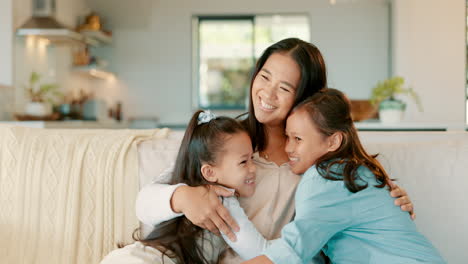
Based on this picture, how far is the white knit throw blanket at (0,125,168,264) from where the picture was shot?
1.62 meters

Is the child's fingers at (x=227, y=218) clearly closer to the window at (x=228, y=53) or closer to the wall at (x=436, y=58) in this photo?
the wall at (x=436, y=58)

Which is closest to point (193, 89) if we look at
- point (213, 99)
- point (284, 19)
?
point (213, 99)

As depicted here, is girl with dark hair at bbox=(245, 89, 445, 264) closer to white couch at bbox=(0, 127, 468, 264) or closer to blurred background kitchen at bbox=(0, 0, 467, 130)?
white couch at bbox=(0, 127, 468, 264)

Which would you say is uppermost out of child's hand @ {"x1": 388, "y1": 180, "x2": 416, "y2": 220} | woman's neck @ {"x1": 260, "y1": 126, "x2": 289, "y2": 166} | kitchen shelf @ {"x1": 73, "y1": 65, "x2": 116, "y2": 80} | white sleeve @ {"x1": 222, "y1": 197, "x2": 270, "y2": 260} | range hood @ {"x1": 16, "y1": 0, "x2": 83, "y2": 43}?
range hood @ {"x1": 16, "y1": 0, "x2": 83, "y2": 43}

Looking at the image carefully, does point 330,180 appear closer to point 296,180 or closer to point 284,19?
point 296,180

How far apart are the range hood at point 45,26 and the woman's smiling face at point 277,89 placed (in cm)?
353

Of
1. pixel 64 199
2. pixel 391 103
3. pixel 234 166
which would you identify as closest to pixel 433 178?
pixel 234 166

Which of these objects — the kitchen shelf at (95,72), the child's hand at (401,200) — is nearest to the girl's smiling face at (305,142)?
the child's hand at (401,200)

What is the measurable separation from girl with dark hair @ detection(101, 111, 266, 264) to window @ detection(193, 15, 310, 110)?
5.07m

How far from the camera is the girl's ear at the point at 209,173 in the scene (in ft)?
4.74

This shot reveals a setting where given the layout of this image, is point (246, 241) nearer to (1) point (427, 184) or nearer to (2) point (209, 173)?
(2) point (209, 173)

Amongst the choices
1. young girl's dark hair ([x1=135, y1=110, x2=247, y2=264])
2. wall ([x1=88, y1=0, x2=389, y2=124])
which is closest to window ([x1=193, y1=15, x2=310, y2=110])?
wall ([x1=88, y1=0, x2=389, y2=124])

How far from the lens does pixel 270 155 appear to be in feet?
5.41

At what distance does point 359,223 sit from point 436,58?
4.92 m
